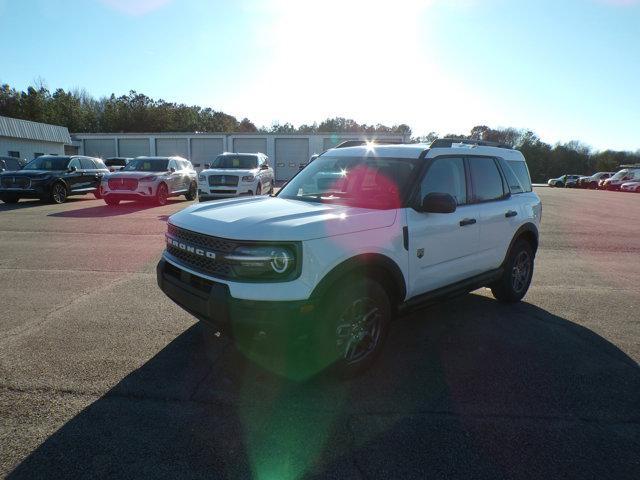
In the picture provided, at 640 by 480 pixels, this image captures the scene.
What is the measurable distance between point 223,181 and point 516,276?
422 inches

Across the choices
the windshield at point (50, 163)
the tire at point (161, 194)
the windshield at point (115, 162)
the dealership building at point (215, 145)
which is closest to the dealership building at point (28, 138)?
→ the dealership building at point (215, 145)

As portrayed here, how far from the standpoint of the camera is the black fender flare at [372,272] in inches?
124

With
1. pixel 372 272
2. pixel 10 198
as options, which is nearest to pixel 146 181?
pixel 10 198

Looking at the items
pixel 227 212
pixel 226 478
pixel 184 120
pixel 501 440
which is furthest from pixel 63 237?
pixel 184 120

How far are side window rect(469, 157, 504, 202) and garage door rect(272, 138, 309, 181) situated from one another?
40647 mm

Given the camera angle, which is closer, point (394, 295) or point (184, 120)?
point (394, 295)

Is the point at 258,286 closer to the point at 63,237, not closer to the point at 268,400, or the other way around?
A: the point at 268,400

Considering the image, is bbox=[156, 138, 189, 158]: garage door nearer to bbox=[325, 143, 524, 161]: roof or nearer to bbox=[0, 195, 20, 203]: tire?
bbox=[0, 195, 20, 203]: tire

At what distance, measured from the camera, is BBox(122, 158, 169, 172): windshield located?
15.9 m

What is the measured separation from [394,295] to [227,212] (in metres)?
1.60

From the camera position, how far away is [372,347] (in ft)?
12.0

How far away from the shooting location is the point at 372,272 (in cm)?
353

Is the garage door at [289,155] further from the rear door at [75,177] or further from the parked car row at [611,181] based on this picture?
the parked car row at [611,181]

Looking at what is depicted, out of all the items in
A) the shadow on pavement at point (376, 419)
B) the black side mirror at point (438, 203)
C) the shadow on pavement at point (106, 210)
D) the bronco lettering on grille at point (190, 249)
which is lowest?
the shadow on pavement at point (376, 419)
